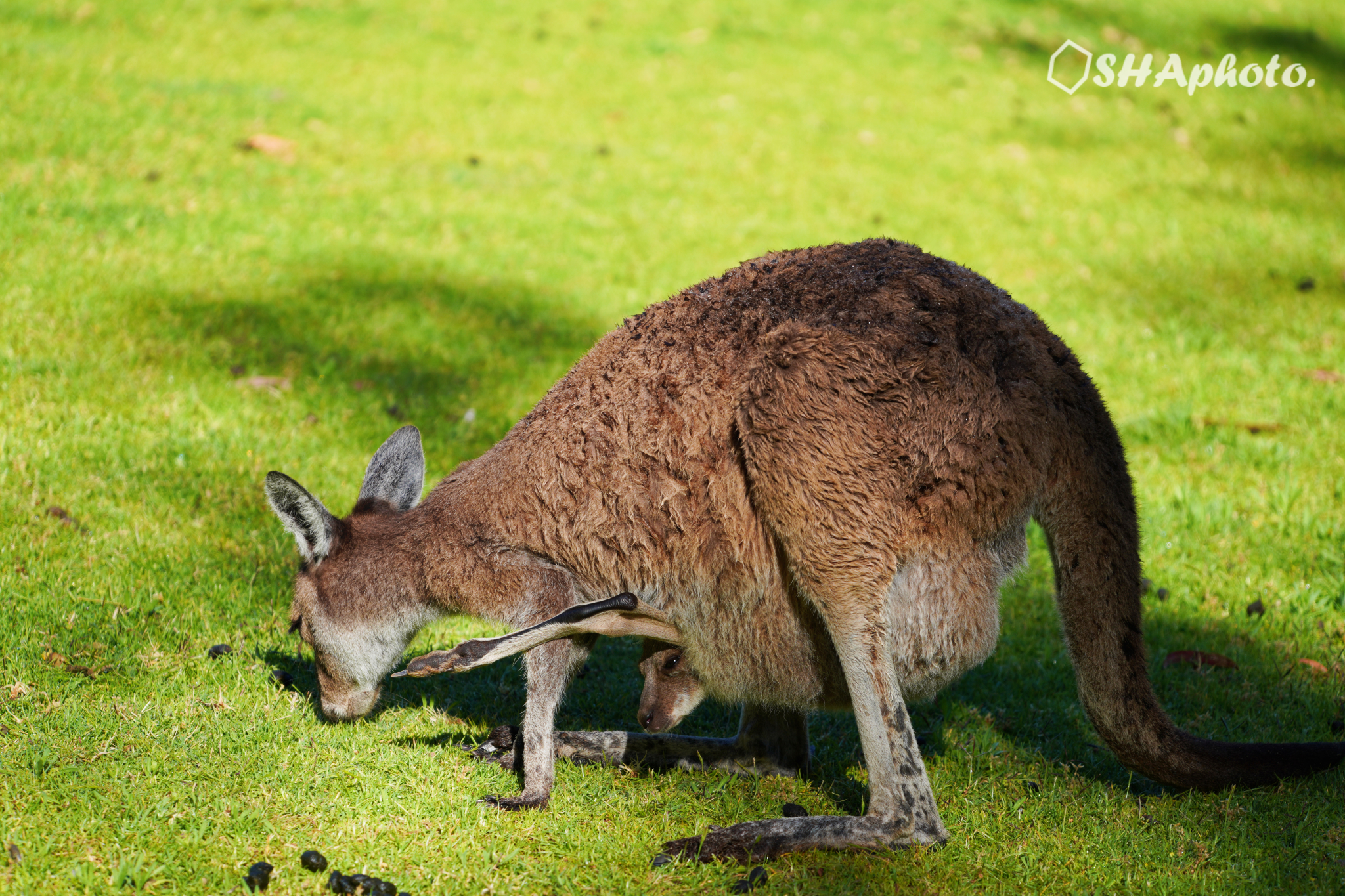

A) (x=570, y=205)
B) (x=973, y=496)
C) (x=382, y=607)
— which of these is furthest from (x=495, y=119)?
(x=973, y=496)

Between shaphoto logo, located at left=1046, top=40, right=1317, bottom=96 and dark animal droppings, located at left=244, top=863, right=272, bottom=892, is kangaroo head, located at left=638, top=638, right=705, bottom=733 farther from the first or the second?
shaphoto logo, located at left=1046, top=40, right=1317, bottom=96

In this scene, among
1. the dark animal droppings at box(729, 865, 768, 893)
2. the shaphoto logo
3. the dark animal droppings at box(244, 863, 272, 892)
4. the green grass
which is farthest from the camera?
the shaphoto logo

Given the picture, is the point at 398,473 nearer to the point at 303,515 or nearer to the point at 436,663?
the point at 303,515

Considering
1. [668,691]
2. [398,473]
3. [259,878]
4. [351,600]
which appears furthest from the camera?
[398,473]

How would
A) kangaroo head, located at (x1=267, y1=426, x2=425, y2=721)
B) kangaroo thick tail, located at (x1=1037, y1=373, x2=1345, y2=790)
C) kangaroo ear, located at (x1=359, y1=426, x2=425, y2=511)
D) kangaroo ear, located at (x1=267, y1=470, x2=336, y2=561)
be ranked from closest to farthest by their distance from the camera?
kangaroo thick tail, located at (x1=1037, y1=373, x2=1345, y2=790), kangaroo ear, located at (x1=267, y1=470, x2=336, y2=561), kangaroo head, located at (x1=267, y1=426, x2=425, y2=721), kangaroo ear, located at (x1=359, y1=426, x2=425, y2=511)

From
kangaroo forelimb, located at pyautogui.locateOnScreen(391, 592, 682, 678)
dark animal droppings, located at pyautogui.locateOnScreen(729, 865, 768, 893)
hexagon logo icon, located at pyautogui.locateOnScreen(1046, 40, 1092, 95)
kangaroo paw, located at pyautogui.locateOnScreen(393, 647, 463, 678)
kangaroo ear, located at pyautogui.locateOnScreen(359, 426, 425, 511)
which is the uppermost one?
hexagon logo icon, located at pyautogui.locateOnScreen(1046, 40, 1092, 95)

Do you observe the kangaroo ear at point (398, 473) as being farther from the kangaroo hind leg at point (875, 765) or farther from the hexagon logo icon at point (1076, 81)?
the hexagon logo icon at point (1076, 81)

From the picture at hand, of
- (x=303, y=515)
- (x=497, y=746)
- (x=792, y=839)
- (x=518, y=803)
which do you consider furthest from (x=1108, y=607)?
(x=303, y=515)

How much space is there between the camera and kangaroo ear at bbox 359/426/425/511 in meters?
4.02

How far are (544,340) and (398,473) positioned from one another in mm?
2868

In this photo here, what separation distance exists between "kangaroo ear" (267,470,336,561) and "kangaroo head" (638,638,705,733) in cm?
111

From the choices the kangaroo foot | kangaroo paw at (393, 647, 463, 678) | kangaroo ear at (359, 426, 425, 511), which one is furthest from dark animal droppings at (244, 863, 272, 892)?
kangaroo ear at (359, 426, 425, 511)

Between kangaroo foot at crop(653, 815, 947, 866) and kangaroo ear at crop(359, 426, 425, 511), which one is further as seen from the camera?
kangaroo ear at crop(359, 426, 425, 511)

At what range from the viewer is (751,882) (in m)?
3.11
